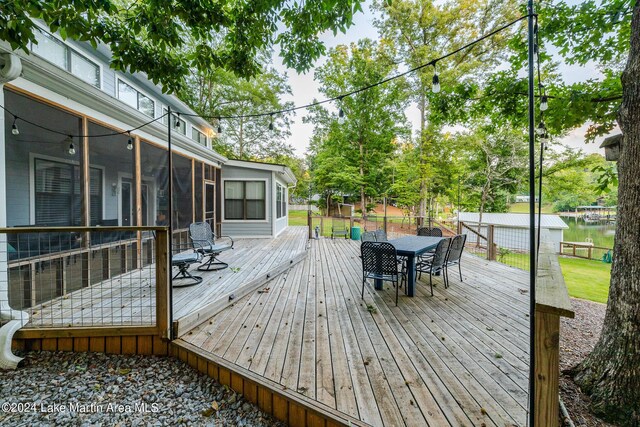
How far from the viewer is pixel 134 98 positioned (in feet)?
20.3

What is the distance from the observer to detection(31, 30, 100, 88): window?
3877 mm

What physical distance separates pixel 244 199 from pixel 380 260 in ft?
22.0

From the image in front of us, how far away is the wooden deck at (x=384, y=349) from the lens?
1.73 meters

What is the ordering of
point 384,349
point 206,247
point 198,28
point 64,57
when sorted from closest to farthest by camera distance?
1. point 384,349
2. point 198,28
3. point 64,57
4. point 206,247

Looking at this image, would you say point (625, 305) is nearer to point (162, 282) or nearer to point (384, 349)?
Answer: point (384, 349)

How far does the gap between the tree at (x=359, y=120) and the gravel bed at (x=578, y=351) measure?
44.1 ft

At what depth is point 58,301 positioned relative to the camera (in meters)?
3.23

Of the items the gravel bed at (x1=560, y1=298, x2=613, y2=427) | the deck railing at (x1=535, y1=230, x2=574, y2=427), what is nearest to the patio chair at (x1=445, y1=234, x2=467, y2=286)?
the gravel bed at (x1=560, y1=298, x2=613, y2=427)

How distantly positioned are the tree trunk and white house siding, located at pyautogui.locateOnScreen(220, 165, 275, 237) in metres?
8.29

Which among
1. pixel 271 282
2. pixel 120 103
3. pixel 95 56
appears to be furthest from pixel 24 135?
pixel 271 282

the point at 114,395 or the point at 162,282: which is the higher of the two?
the point at 162,282

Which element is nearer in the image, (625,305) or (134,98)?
(625,305)

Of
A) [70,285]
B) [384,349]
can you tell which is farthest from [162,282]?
[384,349]

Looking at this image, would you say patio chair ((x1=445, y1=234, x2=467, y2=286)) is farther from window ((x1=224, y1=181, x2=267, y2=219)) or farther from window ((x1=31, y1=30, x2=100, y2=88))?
window ((x1=224, y1=181, x2=267, y2=219))
